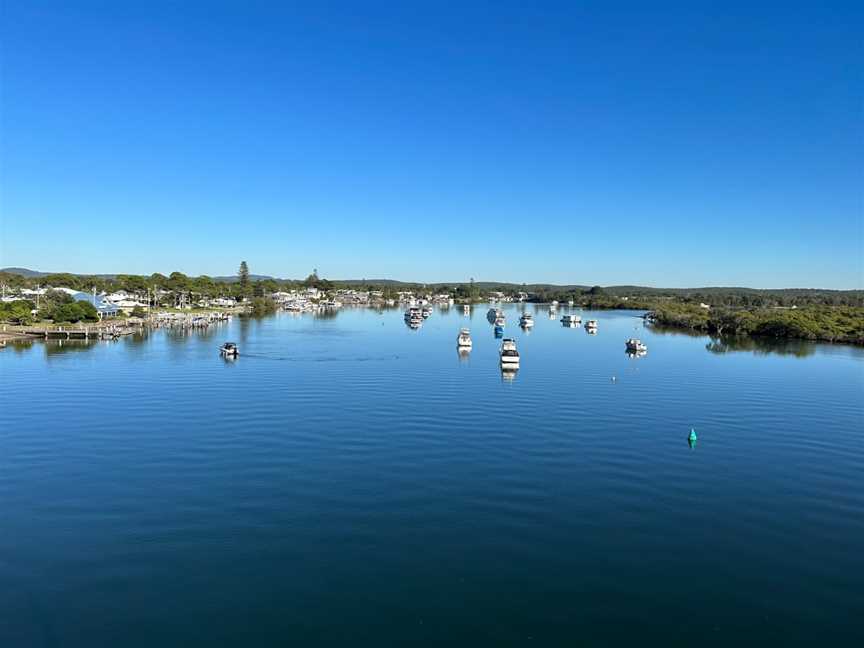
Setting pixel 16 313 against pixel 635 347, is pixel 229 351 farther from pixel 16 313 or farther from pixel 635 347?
pixel 635 347

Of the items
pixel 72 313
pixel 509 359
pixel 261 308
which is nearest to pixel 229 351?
pixel 509 359

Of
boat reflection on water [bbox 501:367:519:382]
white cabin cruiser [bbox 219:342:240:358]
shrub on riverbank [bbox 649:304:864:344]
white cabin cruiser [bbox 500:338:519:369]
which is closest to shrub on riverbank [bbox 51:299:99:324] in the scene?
white cabin cruiser [bbox 219:342:240:358]

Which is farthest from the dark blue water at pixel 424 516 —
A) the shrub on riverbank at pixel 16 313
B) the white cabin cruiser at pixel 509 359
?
the shrub on riverbank at pixel 16 313

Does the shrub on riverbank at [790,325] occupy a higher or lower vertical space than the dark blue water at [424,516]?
higher

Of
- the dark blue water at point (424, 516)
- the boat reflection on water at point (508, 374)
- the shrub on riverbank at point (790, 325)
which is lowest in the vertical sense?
the dark blue water at point (424, 516)

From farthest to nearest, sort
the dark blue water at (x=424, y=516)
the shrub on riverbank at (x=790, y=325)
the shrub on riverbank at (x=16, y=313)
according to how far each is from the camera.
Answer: the shrub on riverbank at (x=790, y=325) → the shrub on riverbank at (x=16, y=313) → the dark blue water at (x=424, y=516)

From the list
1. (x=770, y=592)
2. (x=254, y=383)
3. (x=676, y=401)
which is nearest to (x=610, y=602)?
(x=770, y=592)

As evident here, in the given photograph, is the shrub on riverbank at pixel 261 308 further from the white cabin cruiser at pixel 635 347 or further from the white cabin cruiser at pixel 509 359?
the white cabin cruiser at pixel 509 359

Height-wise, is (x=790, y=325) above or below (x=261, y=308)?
below
